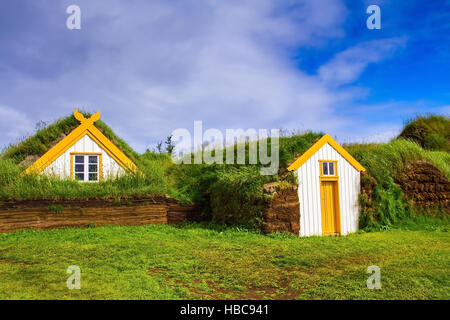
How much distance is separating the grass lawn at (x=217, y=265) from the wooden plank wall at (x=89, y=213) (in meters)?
0.78

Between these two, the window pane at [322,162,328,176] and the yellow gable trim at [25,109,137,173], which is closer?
the window pane at [322,162,328,176]

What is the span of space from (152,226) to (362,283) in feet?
28.9

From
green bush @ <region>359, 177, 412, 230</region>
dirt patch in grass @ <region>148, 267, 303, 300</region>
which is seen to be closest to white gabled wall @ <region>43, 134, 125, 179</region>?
dirt patch in grass @ <region>148, 267, 303, 300</region>

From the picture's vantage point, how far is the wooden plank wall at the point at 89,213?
13.3 m

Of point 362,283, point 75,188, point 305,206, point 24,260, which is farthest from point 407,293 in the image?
point 75,188

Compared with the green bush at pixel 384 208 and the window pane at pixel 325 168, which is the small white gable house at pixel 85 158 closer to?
the window pane at pixel 325 168

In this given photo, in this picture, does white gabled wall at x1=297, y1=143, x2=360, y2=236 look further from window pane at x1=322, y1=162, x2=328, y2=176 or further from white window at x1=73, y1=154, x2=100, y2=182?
white window at x1=73, y1=154, x2=100, y2=182

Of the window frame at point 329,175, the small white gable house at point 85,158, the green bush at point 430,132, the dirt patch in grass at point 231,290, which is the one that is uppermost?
the green bush at point 430,132

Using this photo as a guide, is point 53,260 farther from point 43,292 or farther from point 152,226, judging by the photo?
point 152,226

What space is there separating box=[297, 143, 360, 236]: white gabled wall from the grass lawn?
1215mm

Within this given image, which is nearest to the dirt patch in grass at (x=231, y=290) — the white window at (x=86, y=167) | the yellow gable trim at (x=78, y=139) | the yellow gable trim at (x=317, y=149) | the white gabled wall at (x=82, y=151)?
the yellow gable trim at (x=317, y=149)

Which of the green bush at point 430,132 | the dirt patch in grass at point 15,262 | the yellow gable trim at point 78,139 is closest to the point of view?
the dirt patch in grass at point 15,262

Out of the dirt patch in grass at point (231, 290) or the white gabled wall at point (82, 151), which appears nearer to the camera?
the dirt patch in grass at point (231, 290)

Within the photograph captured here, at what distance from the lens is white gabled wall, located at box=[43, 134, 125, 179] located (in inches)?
617
